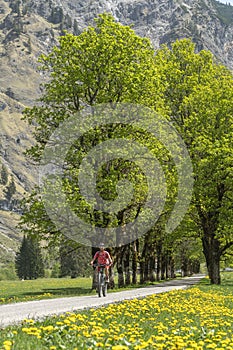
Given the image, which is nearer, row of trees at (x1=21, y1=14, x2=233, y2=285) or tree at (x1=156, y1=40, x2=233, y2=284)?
row of trees at (x1=21, y1=14, x2=233, y2=285)

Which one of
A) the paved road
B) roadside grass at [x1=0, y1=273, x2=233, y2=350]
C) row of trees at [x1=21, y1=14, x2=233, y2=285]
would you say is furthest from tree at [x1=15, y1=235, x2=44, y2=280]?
roadside grass at [x1=0, y1=273, x2=233, y2=350]

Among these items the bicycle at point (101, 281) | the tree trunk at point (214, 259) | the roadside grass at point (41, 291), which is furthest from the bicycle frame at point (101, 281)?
the tree trunk at point (214, 259)

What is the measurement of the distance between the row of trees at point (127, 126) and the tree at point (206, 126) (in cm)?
8

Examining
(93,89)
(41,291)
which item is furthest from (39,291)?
(93,89)

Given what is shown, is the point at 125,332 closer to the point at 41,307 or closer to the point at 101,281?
the point at 41,307

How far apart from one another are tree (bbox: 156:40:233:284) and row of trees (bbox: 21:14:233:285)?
75mm

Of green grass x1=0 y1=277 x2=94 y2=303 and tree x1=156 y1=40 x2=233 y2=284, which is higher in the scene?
tree x1=156 y1=40 x2=233 y2=284

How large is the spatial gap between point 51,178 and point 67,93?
543 centimetres

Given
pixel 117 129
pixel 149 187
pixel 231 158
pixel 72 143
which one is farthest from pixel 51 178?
pixel 231 158

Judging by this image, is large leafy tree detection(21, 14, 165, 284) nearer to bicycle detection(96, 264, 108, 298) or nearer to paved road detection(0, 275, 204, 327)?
bicycle detection(96, 264, 108, 298)

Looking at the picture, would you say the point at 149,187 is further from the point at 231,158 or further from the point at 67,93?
the point at 67,93

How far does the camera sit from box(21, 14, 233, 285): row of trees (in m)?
29.7

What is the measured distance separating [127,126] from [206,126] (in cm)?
918

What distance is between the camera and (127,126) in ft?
99.3
